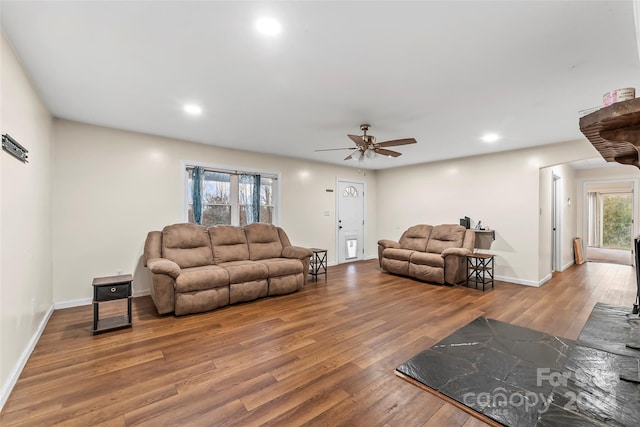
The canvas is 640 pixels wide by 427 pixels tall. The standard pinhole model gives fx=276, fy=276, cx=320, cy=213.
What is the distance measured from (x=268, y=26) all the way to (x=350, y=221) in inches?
228

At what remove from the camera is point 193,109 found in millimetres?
3316

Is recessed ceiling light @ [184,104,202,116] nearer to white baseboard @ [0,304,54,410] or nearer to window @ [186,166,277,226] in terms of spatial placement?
window @ [186,166,277,226]

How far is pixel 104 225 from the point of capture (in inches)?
→ 158

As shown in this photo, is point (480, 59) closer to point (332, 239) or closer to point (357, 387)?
point (357, 387)

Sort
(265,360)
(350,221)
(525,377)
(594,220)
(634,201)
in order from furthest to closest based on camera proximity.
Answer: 1. (594,220)
2. (350,221)
3. (634,201)
4. (265,360)
5. (525,377)

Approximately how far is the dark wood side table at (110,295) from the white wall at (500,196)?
5998mm

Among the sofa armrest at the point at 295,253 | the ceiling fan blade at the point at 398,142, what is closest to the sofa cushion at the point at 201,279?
the sofa armrest at the point at 295,253

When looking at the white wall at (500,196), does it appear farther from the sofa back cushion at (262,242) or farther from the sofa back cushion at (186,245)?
the sofa back cushion at (186,245)

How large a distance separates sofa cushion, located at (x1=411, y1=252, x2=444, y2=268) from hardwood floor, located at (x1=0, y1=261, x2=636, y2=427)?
0.76 metres

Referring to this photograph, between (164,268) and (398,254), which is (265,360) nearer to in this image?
(164,268)

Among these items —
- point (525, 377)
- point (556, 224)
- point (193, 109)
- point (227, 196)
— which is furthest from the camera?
point (556, 224)

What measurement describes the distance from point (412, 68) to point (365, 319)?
276 centimetres

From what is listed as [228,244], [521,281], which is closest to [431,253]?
[521,281]

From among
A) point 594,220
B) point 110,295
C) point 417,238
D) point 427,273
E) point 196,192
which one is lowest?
point 427,273
